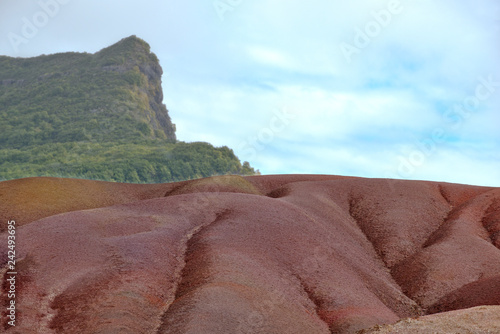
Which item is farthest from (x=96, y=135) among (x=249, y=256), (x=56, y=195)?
(x=249, y=256)

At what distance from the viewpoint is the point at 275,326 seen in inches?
1122

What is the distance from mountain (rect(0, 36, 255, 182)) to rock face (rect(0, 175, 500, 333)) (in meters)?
66.6

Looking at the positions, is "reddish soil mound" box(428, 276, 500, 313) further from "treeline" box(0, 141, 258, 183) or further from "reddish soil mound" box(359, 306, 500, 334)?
"treeline" box(0, 141, 258, 183)

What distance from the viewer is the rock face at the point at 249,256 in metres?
28.9

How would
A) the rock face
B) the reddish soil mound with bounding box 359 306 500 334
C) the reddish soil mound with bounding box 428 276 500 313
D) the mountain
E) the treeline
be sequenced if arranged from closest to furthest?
the reddish soil mound with bounding box 359 306 500 334 → the rock face → the reddish soil mound with bounding box 428 276 500 313 → the treeline → the mountain

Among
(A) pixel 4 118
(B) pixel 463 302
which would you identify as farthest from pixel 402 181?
(A) pixel 4 118

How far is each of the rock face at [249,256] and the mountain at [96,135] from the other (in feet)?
218

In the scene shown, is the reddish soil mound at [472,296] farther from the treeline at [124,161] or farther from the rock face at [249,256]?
the treeline at [124,161]

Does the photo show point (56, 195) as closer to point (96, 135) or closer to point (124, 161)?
point (124, 161)

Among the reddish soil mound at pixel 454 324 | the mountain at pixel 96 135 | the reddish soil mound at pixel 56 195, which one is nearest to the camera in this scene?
the reddish soil mound at pixel 454 324

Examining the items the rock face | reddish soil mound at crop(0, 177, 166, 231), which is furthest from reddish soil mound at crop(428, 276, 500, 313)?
reddish soil mound at crop(0, 177, 166, 231)

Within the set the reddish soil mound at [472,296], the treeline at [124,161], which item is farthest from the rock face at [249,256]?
the treeline at [124,161]

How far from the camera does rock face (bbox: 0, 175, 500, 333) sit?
28906 millimetres

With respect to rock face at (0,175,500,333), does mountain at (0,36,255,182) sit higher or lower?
higher
